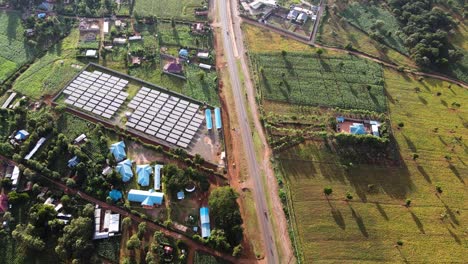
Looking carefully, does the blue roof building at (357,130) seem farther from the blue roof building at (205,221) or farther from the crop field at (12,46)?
the crop field at (12,46)

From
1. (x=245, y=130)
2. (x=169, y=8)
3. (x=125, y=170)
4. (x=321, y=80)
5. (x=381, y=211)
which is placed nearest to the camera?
(x=381, y=211)

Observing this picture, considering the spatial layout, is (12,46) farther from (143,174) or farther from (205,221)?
(205,221)

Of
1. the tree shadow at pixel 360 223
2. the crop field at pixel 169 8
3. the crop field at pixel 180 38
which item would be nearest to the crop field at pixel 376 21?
the crop field at pixel 180 38

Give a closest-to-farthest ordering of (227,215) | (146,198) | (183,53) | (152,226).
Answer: (227,215), (152,226), (146,198), (183,53)

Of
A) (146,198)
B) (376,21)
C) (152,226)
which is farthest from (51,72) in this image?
(376,21)

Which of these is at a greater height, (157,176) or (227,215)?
(157,176)

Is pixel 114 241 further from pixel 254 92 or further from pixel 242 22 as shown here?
pixel 242 22

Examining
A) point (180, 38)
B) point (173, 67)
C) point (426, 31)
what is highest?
point (180, 38)
